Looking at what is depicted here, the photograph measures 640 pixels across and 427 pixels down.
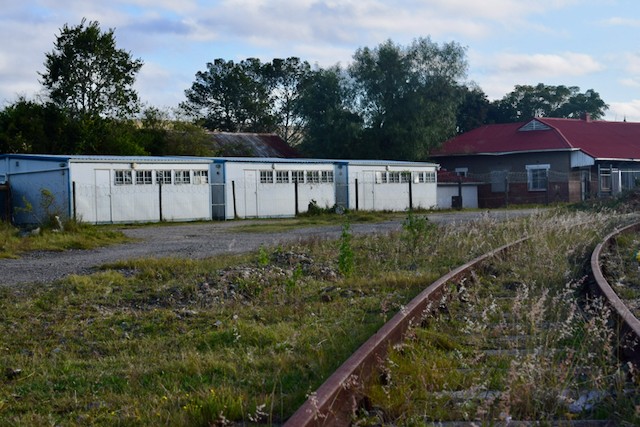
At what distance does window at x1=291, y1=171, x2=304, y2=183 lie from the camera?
41.4m

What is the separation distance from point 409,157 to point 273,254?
153 ft

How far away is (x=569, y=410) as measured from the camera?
4535mm

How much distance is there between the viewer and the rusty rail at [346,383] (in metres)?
3.93

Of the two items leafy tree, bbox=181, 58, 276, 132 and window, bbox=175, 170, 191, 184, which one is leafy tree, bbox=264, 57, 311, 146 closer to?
leafy tree, bbox=181, 58, 276, 132

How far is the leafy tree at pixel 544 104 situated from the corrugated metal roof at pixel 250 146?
27110 millimetres

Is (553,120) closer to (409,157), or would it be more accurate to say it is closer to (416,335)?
(409,157)

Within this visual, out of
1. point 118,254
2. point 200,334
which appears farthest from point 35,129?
point 200,334

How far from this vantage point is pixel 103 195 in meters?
34.0

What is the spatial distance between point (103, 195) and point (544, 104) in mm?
65245

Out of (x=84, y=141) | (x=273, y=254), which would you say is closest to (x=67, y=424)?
(x=273, y=254)

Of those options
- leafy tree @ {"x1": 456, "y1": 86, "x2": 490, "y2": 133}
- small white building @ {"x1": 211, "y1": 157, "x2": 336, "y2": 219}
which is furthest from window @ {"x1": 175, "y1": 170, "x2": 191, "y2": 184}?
leafy tree @ {"x1": 456, "y1": 86, "x2": 490, "y2": 133}

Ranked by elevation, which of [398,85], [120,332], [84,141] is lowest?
[120,332]

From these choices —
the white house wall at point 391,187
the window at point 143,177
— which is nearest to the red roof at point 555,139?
the white house wall at point 391,187

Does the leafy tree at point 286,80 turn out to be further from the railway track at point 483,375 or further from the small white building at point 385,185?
the railway track at point 483,375
